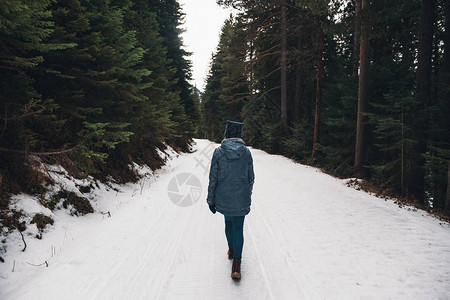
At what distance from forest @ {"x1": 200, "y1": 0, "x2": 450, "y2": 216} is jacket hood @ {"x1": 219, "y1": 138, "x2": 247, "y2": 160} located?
6.20 meters

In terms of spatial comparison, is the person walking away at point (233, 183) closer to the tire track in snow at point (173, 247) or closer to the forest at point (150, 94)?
the tire track in snow at point (173, 247)

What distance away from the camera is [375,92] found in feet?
34.7

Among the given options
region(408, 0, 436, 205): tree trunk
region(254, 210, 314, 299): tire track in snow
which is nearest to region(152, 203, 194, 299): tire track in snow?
region(254, 210, 314, 299): tire track in snow

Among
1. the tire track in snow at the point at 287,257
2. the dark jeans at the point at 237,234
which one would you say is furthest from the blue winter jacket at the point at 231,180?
the tire track in snow at the point at 287,257

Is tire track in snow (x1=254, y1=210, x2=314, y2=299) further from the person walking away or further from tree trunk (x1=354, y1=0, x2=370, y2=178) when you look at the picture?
tree trunk (x1=354, y1=0, x2=370, y2=178)

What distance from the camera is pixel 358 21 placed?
903 centimetres

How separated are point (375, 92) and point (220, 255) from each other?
11.1 m

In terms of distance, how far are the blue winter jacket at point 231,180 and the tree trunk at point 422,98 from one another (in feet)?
25.6

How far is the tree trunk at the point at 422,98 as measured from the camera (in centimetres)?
766

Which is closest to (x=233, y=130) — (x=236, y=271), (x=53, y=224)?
(x=236, y=271)

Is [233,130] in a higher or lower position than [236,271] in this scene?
higher

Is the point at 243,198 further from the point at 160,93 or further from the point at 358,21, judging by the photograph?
the point at 358,21

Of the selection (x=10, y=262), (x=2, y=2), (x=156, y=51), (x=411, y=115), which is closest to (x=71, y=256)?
(x=10, y=262)

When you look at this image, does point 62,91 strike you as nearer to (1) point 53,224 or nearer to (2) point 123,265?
(1) point 53,224
